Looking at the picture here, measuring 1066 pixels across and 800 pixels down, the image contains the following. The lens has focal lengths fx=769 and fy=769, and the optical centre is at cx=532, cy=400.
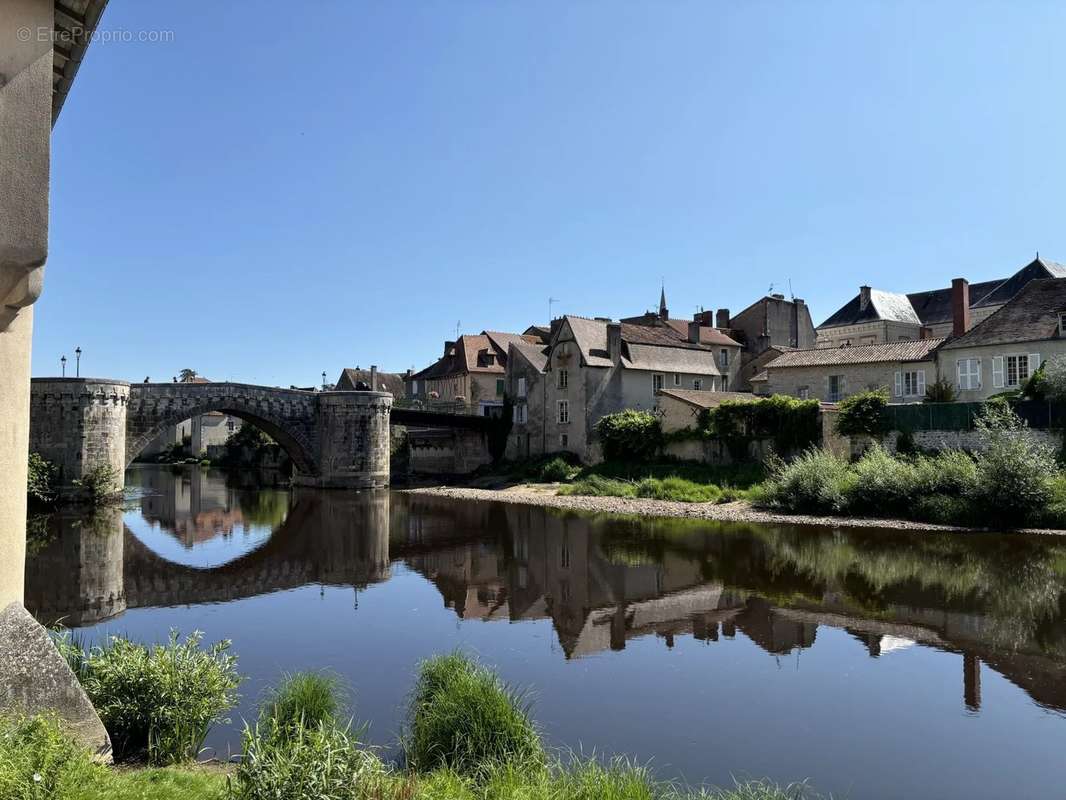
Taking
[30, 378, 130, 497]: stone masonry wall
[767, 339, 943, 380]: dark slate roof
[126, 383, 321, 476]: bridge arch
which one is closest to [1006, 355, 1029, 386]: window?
[767, 339, 943, 380]: dark slate roof

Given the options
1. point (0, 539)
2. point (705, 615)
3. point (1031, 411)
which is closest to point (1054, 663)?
point (705, 615)

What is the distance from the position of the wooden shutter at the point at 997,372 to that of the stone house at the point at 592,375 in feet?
50.3

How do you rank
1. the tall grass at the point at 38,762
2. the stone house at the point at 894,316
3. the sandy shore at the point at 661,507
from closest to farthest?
the tall grass at the point at 38,762 < the sandy shore at the point at 661,507 < the stone house at the point at 894,316

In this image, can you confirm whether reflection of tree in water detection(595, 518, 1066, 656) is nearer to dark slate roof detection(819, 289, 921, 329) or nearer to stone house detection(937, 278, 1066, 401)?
stone house detection(937, 278, 1066, 401)

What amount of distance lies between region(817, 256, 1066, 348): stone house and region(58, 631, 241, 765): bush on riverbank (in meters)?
45.6

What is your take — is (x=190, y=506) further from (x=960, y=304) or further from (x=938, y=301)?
Result: (x=938, y=301)

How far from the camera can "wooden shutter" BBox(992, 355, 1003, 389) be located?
32438 mm

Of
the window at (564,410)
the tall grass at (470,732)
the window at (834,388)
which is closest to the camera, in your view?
the tall grass at (470,732)

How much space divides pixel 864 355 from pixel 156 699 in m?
36.6

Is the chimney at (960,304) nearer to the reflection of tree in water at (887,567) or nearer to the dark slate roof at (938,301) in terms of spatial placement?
the dark slate roof at (938,301)

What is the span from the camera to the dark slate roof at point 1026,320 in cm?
3156

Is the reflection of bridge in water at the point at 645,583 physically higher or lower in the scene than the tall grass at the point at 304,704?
lower

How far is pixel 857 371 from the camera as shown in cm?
3722

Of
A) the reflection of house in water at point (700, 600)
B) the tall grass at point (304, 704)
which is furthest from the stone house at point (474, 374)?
the tall grass at point (304, 704)
